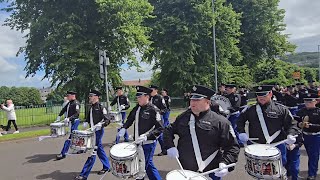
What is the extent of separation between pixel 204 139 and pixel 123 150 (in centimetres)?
183

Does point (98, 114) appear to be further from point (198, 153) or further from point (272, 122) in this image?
point (198, 153)

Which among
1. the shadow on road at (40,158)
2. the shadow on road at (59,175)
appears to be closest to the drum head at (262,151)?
the shadow on road at (59,175)

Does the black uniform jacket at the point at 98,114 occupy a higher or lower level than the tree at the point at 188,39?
lower

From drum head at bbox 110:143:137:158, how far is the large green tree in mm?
15166

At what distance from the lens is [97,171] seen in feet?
26.5

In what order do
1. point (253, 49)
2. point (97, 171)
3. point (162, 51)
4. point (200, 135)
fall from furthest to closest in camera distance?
point (253, 49) → point (162, 51) → point (97, 171) → point (200, 135)

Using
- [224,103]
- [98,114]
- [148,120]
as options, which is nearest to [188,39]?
[224,103]

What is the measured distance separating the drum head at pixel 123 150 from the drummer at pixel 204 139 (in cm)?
125

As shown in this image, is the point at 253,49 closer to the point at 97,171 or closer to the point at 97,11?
the point at 97,11

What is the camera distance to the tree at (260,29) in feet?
118

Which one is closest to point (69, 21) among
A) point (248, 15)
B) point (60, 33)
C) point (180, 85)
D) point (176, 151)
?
point (60, 33)

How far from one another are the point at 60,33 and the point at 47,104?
15.3ft

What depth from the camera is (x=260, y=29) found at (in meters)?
35.9

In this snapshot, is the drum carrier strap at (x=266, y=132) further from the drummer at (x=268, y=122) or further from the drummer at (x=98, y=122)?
the drummer at (x=98, y=122)
